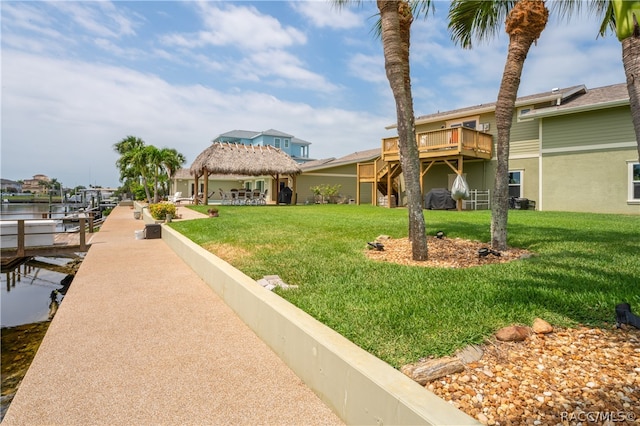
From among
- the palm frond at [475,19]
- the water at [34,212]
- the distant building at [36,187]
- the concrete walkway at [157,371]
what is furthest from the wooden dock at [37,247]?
the distant building at [36,187]

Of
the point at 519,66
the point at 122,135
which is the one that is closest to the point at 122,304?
the point at 519,66

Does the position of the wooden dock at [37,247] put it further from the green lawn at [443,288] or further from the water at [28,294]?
the green lawn at [443,288]

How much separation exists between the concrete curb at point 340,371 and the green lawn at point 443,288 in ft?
0.87

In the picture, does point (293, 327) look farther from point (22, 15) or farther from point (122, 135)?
point (122, 135)

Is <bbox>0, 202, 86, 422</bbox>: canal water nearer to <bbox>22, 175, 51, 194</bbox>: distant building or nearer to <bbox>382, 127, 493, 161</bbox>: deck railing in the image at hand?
<bbox>382, 127, 493, 161</bbox>: deck railing

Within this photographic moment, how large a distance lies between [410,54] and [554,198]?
1196cm

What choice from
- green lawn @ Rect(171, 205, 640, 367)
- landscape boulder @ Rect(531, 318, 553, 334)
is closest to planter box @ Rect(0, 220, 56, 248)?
green lawn @ Rect(171, 205, 640, 367)

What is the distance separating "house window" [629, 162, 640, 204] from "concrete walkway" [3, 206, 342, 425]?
1590cm

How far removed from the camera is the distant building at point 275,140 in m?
45.4

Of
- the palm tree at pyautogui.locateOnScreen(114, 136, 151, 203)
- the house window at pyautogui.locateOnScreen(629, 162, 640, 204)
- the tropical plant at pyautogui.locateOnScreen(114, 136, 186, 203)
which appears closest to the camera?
the house window at pyautogui.locateOnScreen(629, 162, 640, 204)

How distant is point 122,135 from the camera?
142 feet

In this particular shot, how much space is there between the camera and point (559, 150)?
15.5 m

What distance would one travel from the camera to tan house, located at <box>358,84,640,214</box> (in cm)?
1394

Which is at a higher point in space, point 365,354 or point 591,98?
point 591,98
